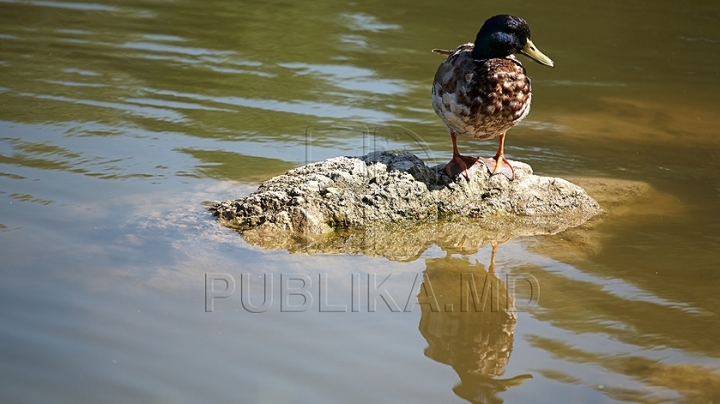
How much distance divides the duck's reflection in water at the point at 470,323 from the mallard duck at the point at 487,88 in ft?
2.17

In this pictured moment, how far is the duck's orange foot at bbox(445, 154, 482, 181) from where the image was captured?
175 inches

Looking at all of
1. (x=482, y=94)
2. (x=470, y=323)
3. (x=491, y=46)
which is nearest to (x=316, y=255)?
(x=470, y=323)

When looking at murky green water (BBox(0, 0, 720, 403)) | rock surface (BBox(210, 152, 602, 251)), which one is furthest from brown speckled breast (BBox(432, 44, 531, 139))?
murky green water (BBox(0, 0, 720, 403))

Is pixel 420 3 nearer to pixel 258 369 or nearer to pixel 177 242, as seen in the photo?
pixel 177 242

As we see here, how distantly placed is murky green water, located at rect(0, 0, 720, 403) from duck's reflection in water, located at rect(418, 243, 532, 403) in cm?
1

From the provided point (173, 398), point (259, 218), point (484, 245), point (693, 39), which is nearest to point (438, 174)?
point (484, 245)

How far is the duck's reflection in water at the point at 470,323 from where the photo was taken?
10.2 feet

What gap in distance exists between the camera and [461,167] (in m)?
4.45

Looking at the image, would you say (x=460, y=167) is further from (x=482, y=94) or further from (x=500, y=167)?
(x=482, y=94)

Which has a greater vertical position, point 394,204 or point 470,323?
point 394,204

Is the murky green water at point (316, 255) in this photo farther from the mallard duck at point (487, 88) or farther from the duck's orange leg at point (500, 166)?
the mallard duck at point (487, 88)

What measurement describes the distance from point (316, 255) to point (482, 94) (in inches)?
46.1

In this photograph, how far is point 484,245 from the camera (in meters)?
4.25

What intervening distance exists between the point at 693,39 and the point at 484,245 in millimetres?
5472
